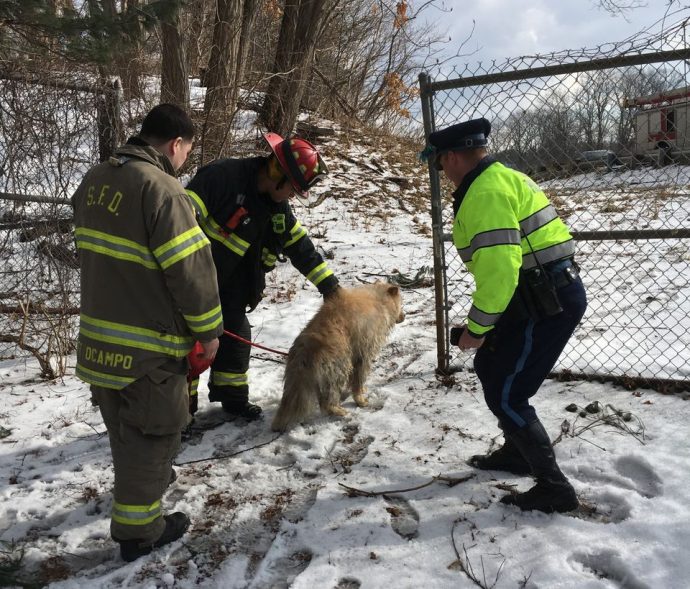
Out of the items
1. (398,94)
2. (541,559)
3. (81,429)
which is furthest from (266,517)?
(398,94)

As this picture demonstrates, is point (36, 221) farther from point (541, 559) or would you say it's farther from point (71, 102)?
point (541, 559)

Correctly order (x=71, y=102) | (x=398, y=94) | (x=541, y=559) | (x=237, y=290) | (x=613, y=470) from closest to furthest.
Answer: (x=541, y=559)
(x=613, y=470)
(x=237, y=290)
(x=71, y=102)
(x=398, y=94)

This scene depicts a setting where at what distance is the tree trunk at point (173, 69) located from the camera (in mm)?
8094

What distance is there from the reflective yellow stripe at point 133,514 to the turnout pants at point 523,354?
1.97 meters

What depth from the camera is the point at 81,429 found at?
412 centimetres

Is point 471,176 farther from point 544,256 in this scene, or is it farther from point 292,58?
point 292,58

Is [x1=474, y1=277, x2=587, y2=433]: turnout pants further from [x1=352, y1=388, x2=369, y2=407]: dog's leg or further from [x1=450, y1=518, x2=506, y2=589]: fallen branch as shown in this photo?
[x1=352, y1=388, x2=369, y2=407]: dog's leg

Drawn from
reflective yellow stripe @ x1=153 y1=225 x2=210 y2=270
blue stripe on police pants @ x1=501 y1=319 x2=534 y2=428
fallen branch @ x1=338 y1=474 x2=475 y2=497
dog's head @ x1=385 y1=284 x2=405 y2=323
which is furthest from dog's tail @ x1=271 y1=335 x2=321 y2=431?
reflective yellow stripe @ x1=153 y1=225 x2=210 y2=270

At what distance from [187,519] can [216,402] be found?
5.60 feet

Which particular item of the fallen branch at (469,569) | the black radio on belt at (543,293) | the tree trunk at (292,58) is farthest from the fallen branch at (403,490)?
the tree trunk at (292,58)

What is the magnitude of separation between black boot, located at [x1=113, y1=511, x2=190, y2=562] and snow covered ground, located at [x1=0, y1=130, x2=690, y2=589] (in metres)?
0.05

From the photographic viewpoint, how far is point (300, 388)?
157 inches

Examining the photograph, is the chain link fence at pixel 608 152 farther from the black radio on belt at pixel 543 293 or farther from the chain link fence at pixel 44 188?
the chain link fence at pixel 44 188

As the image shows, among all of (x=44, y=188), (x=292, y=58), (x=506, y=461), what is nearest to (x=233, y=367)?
(x=506, y=461)
